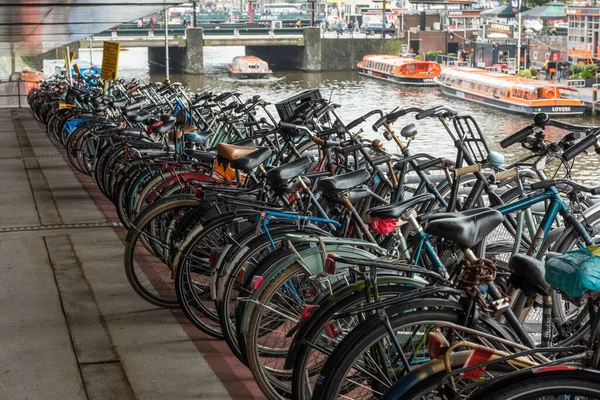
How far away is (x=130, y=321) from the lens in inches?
147

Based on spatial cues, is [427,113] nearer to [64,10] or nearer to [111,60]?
[64,10]

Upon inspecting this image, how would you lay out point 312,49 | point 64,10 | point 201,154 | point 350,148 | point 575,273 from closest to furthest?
point 575,273 → point 350,148 → point 201,154 → point 64,10 → point 312,49

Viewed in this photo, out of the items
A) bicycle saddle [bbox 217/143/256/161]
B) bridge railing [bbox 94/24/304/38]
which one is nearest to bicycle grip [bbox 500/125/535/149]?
bicycle saddle [bbox 217/143/256/161]

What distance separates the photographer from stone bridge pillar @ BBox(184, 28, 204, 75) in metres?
39.4

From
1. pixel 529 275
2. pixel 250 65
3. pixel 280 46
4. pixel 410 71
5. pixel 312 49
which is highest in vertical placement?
pixel 280 46

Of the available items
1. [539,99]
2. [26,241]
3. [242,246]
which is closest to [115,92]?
[26,241]

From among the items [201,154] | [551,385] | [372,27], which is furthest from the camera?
[372,27]

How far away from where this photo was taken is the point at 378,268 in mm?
2457

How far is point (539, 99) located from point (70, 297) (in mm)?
16427

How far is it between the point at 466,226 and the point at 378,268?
449mm

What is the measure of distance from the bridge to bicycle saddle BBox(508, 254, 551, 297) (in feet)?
114

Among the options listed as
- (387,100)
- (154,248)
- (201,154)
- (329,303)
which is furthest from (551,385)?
(387,100)

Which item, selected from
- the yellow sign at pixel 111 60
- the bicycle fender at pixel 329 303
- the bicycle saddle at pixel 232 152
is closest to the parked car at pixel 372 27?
the yellow sign at pixel 111 60

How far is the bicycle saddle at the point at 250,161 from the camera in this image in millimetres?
3525
